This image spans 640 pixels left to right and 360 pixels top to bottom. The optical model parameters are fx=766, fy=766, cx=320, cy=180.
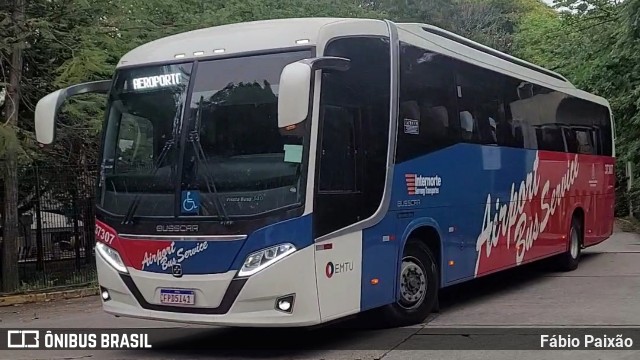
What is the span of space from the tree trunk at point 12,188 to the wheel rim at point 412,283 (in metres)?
6.97

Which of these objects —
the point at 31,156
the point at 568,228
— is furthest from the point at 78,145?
the point at 568,228

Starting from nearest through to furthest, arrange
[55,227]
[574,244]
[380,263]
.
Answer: [380,263] → [574,244] → [55,227]

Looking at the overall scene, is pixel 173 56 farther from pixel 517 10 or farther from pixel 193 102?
pixel 517 10

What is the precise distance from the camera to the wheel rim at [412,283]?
910 cm

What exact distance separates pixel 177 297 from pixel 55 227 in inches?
362

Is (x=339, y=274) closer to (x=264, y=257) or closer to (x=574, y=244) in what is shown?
(x=264, y=257)

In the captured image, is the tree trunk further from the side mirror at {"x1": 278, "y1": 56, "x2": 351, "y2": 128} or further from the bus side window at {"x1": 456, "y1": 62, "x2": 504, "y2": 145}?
the side mirror at {"x1": 278, "y1": 56, "x2": 351, "y2": 128}

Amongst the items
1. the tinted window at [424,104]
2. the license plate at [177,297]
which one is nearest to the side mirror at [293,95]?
the license plate at [177,297]

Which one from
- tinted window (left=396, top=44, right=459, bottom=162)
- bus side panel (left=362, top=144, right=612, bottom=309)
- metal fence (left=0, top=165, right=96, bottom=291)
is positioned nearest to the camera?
bus side panel (left=362, top=144, right=612, bottom=309)

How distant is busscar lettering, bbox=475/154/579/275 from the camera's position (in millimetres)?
11258

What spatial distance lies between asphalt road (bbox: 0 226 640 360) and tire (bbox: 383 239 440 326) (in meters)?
0.16

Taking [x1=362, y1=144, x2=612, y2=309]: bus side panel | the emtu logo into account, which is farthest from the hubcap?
the emtu logo

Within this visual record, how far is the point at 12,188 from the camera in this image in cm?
1381

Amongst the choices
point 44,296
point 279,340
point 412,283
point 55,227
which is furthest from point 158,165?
point 55,227
